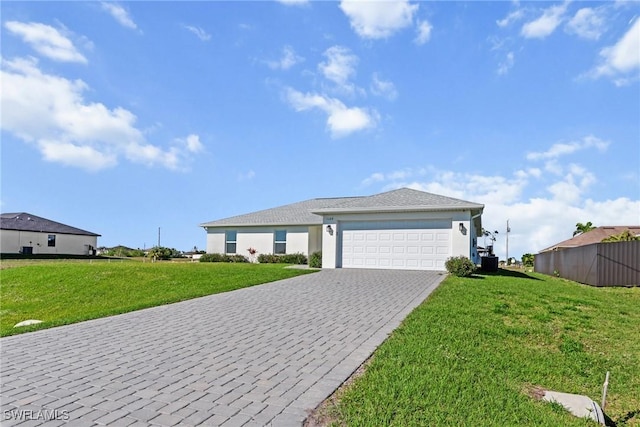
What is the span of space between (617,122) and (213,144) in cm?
1595

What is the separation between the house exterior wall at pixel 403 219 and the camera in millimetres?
16406

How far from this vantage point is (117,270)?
15688mm

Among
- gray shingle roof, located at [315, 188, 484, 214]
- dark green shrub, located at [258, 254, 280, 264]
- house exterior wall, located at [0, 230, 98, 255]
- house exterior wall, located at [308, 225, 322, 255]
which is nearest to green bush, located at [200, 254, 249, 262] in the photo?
dark green shrub, located at [258, 254, 280, 264]

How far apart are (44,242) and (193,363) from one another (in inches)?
1744

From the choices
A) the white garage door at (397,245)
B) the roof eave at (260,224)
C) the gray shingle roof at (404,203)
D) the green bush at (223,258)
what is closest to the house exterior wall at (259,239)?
the roof eave at (260,224)

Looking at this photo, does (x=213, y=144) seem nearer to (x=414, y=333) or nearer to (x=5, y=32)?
(x=5, y=32)

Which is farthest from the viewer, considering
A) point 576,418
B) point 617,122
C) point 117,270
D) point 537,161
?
point 537,161

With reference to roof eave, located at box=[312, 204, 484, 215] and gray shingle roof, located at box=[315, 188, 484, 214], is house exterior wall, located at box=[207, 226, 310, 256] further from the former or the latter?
gray shingle roof, located at box=[315, 188, 484, 214]

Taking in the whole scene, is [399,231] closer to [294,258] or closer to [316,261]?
[316,261]

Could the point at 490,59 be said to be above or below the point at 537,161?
above

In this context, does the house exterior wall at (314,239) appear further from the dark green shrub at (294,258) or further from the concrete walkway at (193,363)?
the concrete walkway at (193,363)

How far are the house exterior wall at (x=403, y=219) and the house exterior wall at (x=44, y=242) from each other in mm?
35415

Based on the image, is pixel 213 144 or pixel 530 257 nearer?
pixel 213 144

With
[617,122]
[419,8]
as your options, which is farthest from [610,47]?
[419,8]
